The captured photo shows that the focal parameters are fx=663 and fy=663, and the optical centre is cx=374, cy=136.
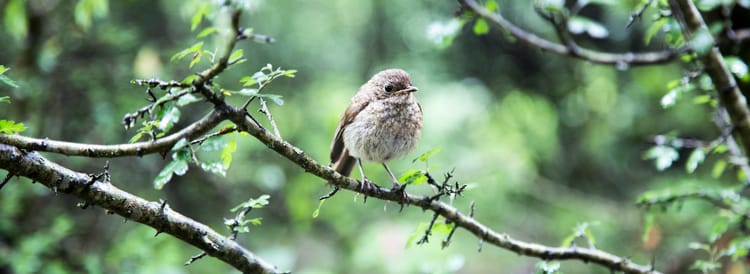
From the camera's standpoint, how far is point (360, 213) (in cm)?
674

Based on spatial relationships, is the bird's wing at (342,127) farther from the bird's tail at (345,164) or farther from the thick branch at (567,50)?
the thick branch at (567,50)

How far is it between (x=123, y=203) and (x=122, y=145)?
33cm

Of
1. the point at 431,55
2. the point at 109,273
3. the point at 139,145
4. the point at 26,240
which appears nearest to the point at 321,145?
the point at 431,55

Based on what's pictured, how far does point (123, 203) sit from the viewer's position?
231 centimetres

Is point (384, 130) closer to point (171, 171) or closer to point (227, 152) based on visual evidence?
point (227, 152)

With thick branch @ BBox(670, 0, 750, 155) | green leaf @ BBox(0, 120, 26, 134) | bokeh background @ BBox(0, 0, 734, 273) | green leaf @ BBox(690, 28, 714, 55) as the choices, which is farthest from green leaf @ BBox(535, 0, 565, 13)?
green leaf @ BBox(0, 120, 26, 134)

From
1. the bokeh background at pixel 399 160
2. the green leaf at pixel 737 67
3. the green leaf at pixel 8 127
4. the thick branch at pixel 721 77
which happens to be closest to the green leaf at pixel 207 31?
the green leaf at pixel 8 127

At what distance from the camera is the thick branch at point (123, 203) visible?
212cm

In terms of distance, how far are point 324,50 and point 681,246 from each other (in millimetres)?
4186

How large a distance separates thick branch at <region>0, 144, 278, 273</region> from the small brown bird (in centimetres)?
158

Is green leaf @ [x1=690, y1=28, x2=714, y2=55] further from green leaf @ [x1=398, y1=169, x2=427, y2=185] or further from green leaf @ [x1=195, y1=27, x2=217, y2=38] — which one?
green leaf @ [x1=195, y1=27, x2=217, y2=38]

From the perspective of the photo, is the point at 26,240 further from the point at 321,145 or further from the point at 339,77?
the point at 339,77

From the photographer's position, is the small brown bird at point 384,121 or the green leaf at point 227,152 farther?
the small brown bird at point 384,121

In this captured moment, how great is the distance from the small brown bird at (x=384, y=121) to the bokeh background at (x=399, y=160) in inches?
58.6
